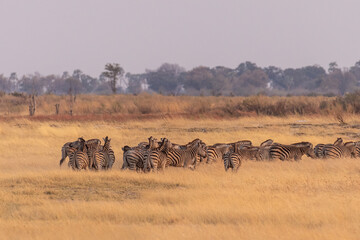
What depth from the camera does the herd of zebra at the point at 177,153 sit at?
51.8 ft

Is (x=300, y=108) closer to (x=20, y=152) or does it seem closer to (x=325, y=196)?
(x=20, y=152)

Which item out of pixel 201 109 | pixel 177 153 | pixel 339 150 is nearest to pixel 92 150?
pixel 177 153

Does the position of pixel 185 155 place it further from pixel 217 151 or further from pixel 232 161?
pixel 217 151

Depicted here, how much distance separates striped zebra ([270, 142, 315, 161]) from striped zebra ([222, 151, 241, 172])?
1967 mm

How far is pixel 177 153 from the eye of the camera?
16.3 m

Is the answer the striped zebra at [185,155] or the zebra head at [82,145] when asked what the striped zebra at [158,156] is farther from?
the zebra head at [82,145]

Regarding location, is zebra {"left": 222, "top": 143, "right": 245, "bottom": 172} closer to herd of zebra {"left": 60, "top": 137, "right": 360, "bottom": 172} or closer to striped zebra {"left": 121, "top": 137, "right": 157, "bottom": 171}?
herd of zebra {"left": 60, "top": 137, "right": 360, "bottom": 172}

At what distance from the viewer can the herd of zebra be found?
51.8 ft

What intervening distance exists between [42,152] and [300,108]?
897 inches

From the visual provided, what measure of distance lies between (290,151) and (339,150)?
5.25ft

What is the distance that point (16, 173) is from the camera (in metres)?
16.0

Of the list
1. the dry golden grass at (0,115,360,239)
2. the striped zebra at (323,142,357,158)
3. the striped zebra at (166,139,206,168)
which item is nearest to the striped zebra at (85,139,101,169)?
the dry golden grass at (0,115,360,239)

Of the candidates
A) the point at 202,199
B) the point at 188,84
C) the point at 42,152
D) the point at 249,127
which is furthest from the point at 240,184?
the point at 188,84

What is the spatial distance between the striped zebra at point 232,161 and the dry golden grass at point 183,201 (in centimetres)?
20
